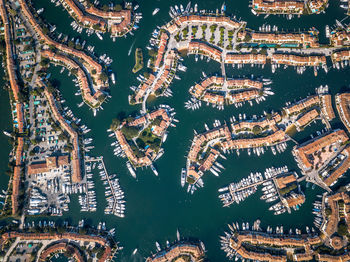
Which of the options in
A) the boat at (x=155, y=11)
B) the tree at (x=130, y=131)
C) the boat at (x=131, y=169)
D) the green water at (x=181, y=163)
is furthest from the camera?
the boat at (x=155, y=11)

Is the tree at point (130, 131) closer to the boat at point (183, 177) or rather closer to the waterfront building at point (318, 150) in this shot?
the boat at point (183, 177)

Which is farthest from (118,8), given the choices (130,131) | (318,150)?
(318,150)

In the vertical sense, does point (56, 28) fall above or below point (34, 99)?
above

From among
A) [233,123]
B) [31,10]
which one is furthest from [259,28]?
[31,10]

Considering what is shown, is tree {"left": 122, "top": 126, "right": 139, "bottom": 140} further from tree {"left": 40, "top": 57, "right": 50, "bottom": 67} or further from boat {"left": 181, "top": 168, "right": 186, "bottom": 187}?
tree {"left": 40, "top": 57, "right": 50, "bottom": 67}

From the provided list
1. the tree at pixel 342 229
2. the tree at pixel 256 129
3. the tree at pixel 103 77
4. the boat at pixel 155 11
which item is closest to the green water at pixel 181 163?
the tree at pixel 103 77

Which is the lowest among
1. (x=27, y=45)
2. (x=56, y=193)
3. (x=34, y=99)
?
(x=56, y=193)

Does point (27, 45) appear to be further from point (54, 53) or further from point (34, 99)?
point (34, 99)

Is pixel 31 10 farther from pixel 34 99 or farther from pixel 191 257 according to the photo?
pixel 191 257
